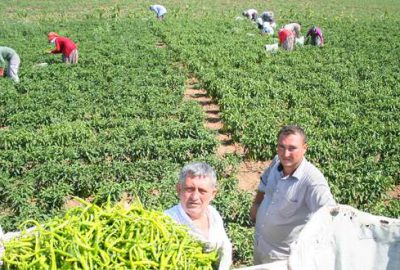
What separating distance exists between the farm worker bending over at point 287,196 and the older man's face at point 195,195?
0.88 metres

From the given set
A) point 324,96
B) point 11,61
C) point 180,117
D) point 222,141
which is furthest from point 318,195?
point 11,61

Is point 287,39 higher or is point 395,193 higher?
point 287,39

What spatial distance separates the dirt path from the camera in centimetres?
876

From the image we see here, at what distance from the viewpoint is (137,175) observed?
324 inches

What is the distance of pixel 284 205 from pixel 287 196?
0.10 meters

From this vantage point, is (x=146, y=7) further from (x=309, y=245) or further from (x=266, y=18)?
(x=309, y=245)

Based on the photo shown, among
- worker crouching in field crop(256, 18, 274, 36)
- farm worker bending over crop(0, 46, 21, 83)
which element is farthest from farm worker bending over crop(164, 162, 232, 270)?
worker crouching in field crop(256, 18, 274, 36)

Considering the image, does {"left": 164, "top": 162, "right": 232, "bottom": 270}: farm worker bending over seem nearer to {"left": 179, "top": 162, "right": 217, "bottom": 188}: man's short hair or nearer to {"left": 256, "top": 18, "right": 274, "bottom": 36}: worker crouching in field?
{"left": 179, "top": 162, "right": 217, "bottom": 188}: man's short hair

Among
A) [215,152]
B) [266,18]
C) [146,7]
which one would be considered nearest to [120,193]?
[215,152]

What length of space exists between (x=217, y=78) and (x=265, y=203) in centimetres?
1022

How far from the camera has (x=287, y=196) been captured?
4078mm

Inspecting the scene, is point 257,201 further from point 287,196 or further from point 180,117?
point 180,117

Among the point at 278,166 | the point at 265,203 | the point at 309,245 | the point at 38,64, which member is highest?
the point at 309,245

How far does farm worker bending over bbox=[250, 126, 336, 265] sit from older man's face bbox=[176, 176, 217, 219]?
0.88m
